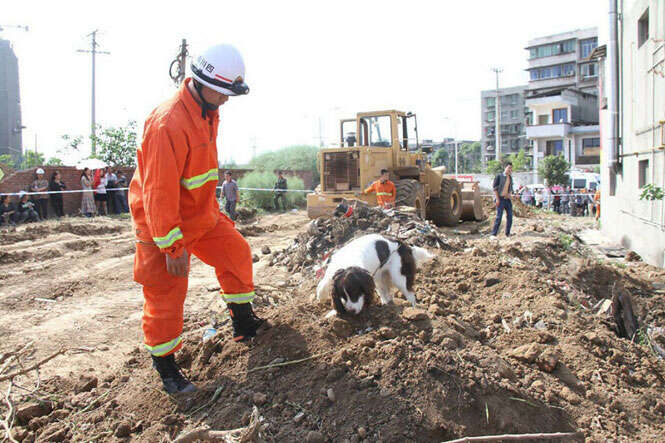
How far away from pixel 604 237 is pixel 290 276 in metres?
10.4

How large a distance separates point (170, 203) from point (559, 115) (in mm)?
57117

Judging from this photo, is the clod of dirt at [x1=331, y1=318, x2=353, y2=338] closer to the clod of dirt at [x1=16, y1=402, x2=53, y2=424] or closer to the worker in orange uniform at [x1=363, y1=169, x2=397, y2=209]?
the clod of dirt at [x1=16, y1=402, x2=53, y2=424]

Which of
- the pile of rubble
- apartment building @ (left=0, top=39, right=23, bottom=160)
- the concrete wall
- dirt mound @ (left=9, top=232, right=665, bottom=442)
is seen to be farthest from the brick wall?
apartment building @ (left=0, top=39, right=23, bottom=160)

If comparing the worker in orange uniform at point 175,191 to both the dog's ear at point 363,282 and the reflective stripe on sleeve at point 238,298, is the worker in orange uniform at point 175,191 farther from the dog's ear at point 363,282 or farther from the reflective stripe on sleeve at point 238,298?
the dog's ear at point 363,282

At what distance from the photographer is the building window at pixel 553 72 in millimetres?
67875

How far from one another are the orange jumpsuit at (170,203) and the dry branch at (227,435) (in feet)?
2.17

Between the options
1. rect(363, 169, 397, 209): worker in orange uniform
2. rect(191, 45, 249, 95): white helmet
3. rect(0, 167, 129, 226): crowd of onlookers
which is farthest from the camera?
rect(0, 167, 129, 226): crowd of onlookers

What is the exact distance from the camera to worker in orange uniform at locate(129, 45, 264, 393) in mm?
2777

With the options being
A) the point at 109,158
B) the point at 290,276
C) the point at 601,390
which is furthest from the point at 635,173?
the point at 109,158

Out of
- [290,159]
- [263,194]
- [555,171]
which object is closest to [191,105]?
[263,194]

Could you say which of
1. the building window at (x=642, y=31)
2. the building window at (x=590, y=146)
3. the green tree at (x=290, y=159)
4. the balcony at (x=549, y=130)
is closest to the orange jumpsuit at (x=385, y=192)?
Result: the building window at (x=642, y=31)

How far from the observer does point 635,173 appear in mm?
10359

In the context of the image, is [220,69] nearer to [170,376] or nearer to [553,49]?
[170,376]

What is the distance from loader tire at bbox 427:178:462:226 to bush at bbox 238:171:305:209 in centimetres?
852
